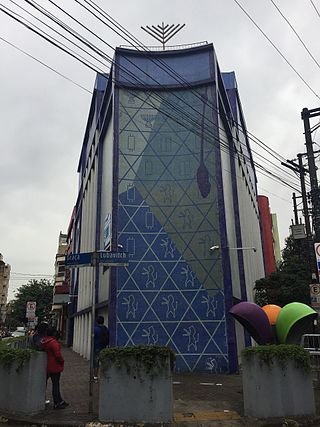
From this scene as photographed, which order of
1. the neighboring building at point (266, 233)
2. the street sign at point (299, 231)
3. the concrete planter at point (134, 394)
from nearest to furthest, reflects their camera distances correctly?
1. the concrete planter at point (134, 394)
2. the street sign at point (299, 231)
3. the neighboring building at point (266, 233)

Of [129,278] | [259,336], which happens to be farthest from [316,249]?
[129,278]

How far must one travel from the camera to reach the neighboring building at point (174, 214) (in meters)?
14.6

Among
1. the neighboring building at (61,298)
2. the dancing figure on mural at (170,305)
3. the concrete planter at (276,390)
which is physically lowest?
the concrete planter at (276,390)

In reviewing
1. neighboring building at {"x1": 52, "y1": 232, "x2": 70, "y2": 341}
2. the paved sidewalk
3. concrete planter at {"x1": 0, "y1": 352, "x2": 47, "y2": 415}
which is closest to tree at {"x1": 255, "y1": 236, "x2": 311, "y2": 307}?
the paved sidewalk

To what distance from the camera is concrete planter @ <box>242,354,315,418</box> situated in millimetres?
7352

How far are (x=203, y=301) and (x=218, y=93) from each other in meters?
9.01

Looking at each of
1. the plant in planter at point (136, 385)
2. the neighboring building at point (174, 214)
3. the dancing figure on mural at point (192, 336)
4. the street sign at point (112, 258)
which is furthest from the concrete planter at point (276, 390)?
the dancing figure on mural at point (192, 336)

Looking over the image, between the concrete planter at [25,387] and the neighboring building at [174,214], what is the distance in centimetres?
666

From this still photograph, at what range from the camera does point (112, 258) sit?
27.2ft

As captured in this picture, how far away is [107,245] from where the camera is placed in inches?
642

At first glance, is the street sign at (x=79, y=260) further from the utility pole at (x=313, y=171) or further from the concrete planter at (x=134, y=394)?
the utility pole at (x=313, y=171)

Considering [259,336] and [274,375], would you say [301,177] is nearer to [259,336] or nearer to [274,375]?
[259,336]

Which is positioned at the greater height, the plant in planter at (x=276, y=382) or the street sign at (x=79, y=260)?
the street sign at (x=79, y=260)

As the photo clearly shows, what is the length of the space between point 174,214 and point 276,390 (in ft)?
30.4
